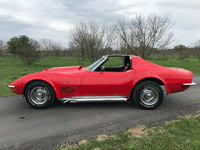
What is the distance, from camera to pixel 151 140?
2.22 meters

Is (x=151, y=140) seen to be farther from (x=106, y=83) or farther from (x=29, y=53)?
(x=29, y=53)

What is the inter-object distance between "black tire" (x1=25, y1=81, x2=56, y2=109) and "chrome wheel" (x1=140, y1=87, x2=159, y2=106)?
2.32 meters

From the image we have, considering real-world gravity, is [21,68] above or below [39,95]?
above

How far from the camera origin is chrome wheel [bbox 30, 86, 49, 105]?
351 centimetres

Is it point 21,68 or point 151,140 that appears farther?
point 21,68

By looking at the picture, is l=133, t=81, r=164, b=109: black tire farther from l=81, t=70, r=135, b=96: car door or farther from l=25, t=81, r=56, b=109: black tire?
l=25, t=81, r=56, b=109: black tire

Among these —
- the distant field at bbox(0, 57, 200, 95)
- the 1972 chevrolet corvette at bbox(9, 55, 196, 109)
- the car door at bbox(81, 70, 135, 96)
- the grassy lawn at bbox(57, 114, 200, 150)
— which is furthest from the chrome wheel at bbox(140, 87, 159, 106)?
the distant field at bbox(0, 57, 200, 95)

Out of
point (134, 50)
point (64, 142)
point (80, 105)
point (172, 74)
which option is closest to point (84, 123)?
point (64, 142)

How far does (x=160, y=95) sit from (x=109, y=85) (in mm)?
1345

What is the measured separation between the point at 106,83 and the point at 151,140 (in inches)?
65.1

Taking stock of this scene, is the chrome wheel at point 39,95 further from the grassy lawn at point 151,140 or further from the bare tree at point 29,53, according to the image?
the bare tree at point 29,53

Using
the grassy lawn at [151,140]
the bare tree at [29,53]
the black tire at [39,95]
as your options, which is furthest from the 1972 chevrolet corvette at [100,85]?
the bare tree at [29,53]

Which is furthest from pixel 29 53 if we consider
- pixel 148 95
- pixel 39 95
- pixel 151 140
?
pixel 151 140

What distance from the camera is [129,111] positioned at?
3484 mm
